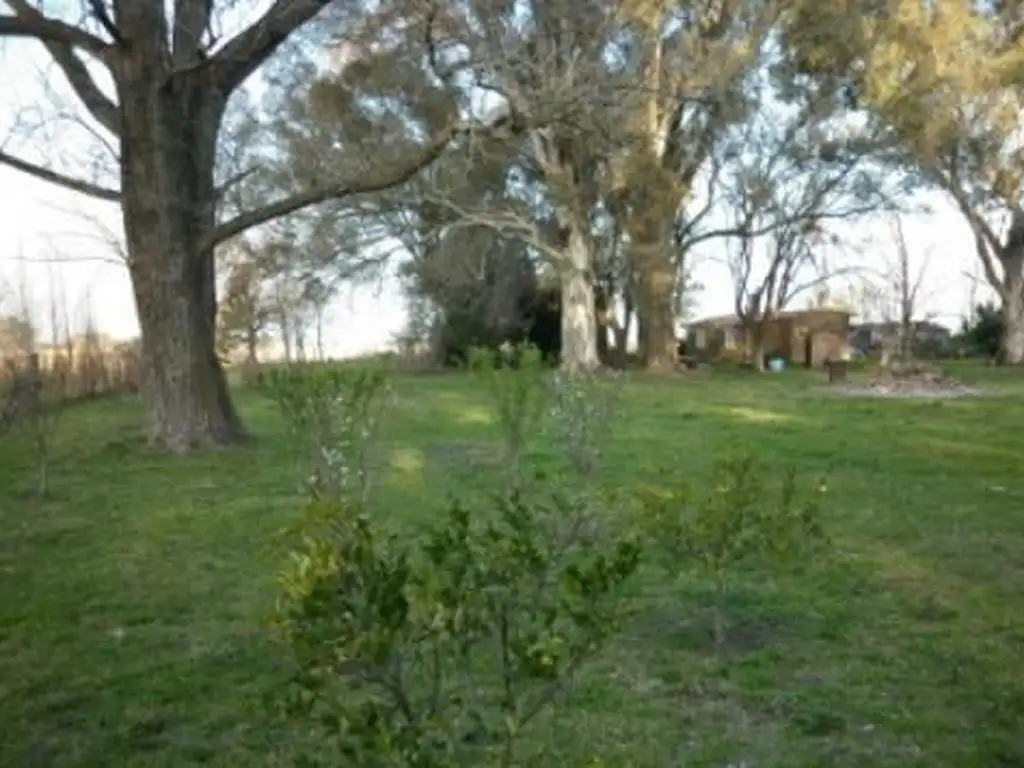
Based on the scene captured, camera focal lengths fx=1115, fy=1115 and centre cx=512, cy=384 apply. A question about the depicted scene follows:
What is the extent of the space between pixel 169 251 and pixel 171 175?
0.92 metres

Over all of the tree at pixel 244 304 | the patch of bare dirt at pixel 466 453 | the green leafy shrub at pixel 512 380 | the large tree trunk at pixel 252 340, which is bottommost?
the patch of bare dirt at pixel 466 453

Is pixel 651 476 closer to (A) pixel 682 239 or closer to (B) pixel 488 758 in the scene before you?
(B) pixel 488 758

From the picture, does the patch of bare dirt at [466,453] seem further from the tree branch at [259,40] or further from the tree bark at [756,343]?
the tree bark at [756,343]

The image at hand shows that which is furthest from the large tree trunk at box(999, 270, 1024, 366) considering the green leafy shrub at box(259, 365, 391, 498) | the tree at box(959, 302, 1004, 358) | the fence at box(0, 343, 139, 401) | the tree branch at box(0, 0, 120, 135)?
the green leafy shrub at box(259, 365, 391, 498)

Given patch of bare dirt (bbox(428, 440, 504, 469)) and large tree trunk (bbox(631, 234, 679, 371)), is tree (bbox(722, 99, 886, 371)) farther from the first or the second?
patch of bare dirt (bbox(428, 440, 504, 469))

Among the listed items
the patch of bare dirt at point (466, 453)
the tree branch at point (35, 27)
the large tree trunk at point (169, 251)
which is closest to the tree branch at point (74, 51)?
the tree branch at point (35, 27)

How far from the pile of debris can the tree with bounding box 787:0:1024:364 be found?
6963 millimetres

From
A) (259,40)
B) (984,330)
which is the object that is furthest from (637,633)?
(984,330)

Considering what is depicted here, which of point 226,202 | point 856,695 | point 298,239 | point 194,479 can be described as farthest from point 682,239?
point 856,695

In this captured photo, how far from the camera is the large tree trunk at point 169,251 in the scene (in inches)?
517

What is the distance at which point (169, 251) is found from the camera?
43.2ft

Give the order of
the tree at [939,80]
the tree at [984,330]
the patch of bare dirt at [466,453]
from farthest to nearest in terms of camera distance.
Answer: the tree at [984,330]
the tree at [939,80]
the patch of bare dirt at [466,453]

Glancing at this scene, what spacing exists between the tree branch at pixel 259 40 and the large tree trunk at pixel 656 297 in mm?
15495

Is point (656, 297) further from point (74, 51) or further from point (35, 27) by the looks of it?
point (35, 27)
